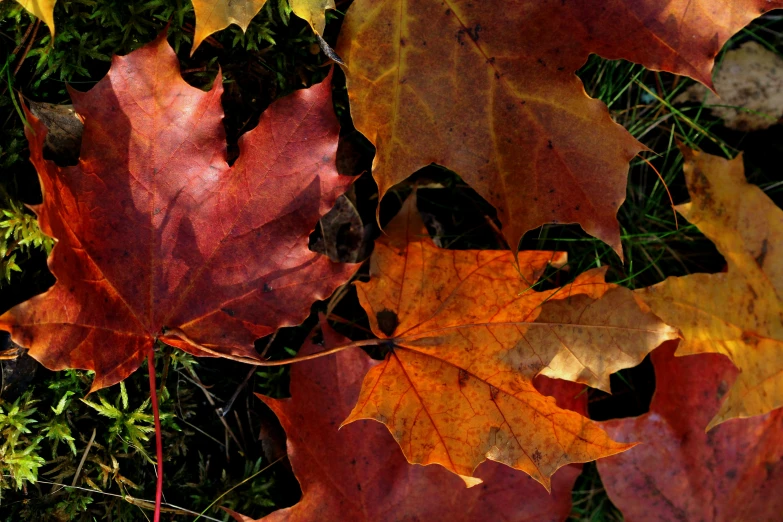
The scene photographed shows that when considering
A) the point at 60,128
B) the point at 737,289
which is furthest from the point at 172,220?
the point at 737,289

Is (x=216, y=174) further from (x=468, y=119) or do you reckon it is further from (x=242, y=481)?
(x=242, y=481)

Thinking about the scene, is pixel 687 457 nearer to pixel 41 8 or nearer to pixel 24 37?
pixel 41 8

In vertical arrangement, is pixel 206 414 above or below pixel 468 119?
below

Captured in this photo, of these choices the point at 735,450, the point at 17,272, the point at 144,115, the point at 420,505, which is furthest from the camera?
the point at 735,450

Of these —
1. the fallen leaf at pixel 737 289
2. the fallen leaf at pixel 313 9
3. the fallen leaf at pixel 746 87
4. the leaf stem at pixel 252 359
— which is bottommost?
the leaf stem at pixel 252 359

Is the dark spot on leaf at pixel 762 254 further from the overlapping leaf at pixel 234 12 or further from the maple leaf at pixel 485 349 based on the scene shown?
the overlapping leaf at pixel 234 12

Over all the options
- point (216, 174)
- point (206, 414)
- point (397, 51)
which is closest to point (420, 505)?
point (206, 414)

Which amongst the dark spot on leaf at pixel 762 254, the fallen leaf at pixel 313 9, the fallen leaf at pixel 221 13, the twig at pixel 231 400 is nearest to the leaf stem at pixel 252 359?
the twig at pixel 231 400

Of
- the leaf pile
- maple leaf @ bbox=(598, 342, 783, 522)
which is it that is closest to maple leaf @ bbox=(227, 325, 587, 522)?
the leaf pile
